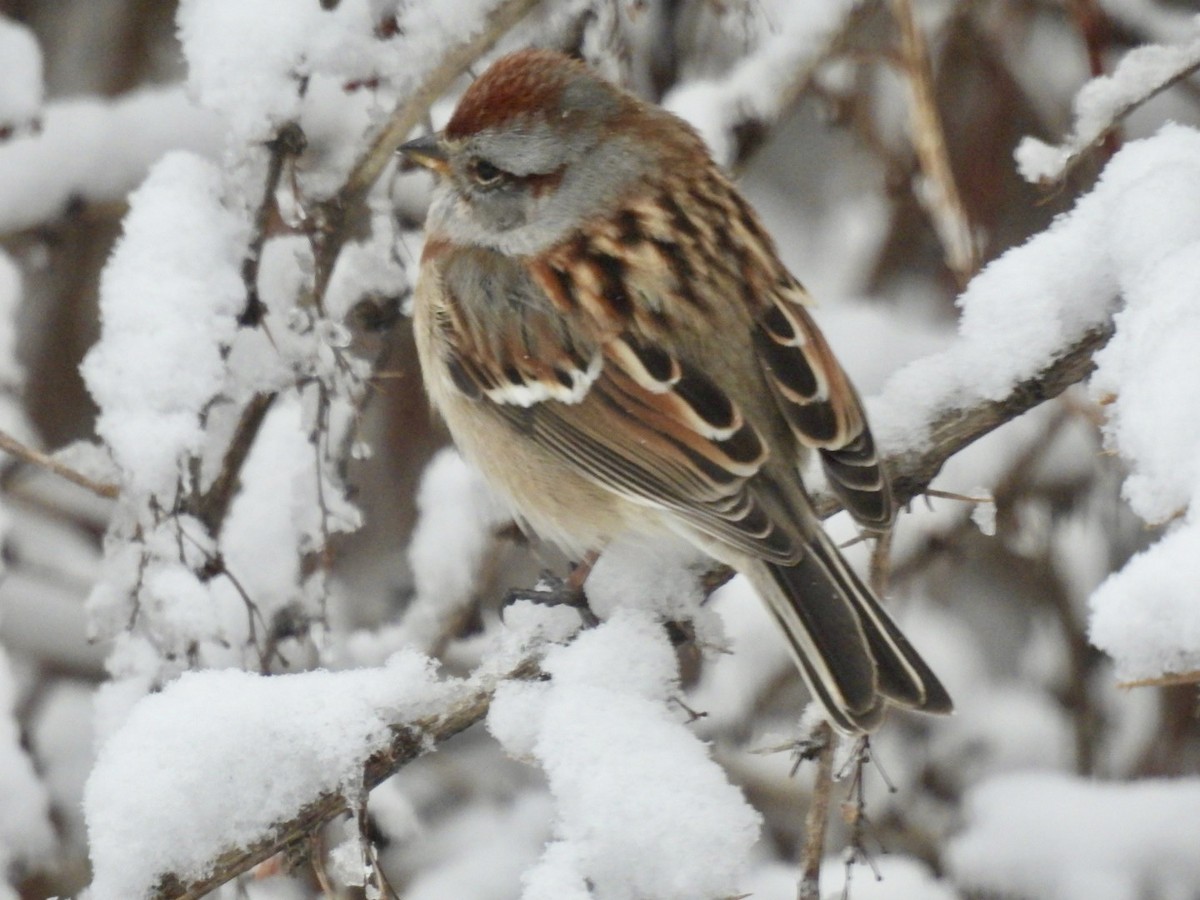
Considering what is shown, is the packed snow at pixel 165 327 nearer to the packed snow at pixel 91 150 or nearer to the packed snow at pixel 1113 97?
the packed snow at pixel 91 150

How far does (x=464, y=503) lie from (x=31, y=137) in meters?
1.46

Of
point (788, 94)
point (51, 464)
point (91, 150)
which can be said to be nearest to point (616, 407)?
point (51, 464)

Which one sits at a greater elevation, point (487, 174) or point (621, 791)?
point (487, 174)

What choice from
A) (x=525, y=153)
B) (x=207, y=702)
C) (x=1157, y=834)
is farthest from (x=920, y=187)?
(x=207, y=702)

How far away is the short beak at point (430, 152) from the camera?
3549mm

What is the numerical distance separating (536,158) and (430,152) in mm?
240

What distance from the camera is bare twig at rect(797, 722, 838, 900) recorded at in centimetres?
232

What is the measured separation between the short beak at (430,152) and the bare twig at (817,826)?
5.43ft

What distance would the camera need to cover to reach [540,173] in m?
3.64

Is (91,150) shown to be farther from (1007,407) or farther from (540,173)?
(1007,407)

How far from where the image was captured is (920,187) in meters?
4.81

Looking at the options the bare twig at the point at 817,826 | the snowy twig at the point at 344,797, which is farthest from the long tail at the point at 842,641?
the snowy twig at the point at 344,797

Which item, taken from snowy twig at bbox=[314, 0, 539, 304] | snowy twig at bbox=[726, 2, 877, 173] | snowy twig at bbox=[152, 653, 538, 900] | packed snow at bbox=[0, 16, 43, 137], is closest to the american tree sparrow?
snowy twig at bbox=[314, 0, 539, 304]

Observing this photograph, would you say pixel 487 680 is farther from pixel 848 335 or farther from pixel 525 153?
pixel 848 335
